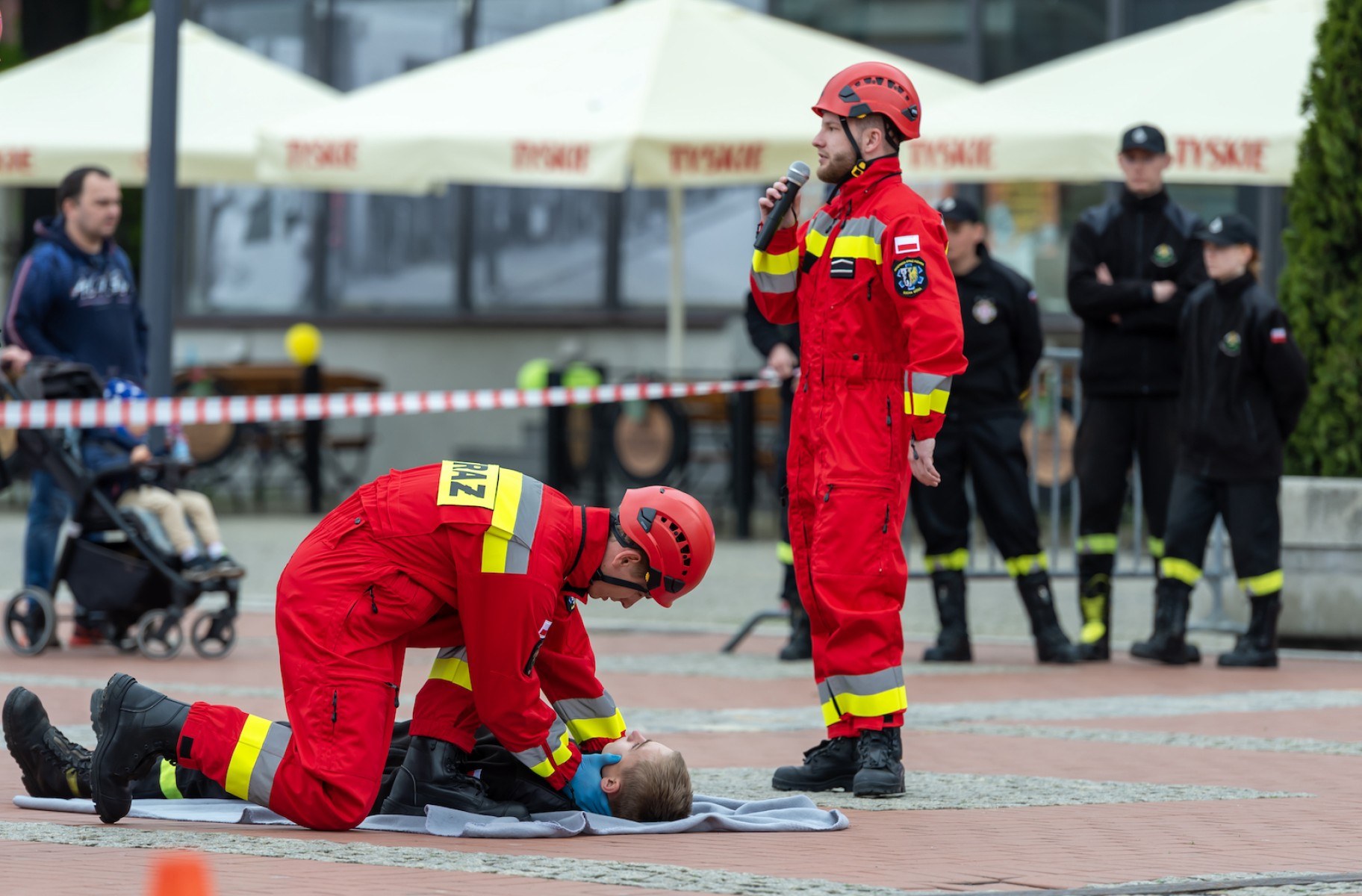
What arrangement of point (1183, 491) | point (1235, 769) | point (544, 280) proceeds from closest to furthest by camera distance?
point (1235, 769)
point (1183, 491)
point (544, 280)

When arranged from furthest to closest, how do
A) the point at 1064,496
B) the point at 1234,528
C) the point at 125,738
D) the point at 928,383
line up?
the point at 1064,496 → the point at 1234,528 → the point at 928,383 → the point at 125,738

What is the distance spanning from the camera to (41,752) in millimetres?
5609

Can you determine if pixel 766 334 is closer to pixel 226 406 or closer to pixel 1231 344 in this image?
pixel 1231 344

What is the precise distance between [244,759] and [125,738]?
0.29 m

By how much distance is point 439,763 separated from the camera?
18.3 feet

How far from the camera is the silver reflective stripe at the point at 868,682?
6.17 metres

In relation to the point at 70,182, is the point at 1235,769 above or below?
below

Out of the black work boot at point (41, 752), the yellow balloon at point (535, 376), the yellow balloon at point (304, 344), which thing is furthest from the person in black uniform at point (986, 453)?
the yellow balloon at point (304, 344)

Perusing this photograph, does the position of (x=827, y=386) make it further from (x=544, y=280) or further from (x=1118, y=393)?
(x=544, y=280)

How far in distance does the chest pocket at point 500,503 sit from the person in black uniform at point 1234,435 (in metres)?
4.64

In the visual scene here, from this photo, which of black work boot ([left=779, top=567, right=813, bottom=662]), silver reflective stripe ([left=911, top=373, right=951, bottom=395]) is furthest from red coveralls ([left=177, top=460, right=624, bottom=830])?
black work boot ([left=779, top=567, right=813, bottom=662])

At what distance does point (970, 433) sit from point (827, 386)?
11.3ft

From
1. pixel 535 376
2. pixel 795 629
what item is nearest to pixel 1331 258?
pixel 795 629

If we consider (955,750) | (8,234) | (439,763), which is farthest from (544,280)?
(439,763)
